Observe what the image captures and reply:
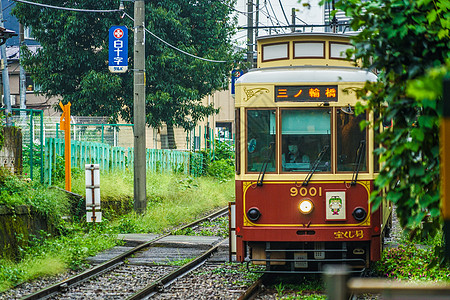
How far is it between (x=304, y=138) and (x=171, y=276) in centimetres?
299

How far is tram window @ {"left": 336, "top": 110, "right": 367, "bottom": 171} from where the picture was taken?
9438mm

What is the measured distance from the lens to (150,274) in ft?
36.7

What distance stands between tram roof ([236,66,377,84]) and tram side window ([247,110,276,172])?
46 cm

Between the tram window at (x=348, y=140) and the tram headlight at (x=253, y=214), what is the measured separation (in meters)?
1.23

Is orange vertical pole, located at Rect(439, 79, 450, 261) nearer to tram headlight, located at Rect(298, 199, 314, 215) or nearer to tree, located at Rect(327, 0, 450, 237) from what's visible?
tree, located at Rect(327, 0, 450, 237)

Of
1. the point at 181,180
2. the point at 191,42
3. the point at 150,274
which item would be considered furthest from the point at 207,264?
the point at 191,42

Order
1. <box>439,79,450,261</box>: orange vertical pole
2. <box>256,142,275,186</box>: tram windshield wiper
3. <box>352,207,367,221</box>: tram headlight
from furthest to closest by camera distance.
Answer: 1. <box>256,142,275,186</box>: tram windshield wiper
2. <box>352,207,367,221</box>: tram headlight
3. <box>439,79,450,261</box>: orange vertical pole

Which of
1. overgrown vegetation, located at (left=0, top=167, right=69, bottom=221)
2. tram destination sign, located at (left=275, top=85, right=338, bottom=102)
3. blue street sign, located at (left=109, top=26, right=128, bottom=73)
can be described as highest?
blue street sign, located at (left=109, top=26, right=128, bottom=73)

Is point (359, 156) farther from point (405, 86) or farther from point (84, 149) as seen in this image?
point (84, 149)

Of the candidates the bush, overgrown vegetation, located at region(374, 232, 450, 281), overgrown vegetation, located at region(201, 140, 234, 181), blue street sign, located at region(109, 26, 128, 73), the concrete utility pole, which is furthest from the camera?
overgrown vegetation, located at region(201, 140, 234, 181)

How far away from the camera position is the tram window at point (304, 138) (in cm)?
942

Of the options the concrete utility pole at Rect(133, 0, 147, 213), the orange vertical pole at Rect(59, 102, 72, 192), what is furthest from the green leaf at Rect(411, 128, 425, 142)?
the concrete utility pole at Rect(133, 0, 147, 213)

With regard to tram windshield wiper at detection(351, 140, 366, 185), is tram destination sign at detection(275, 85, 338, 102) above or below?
above

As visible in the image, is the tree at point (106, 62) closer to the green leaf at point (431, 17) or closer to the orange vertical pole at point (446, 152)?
the green leaf at point (431, 17)
